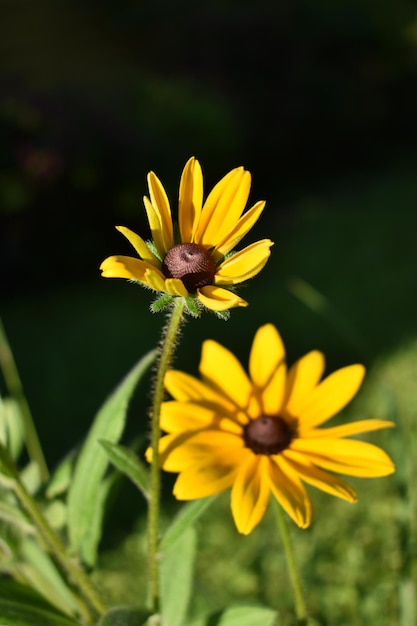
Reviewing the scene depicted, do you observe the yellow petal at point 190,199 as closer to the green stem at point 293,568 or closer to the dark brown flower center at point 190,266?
the dark brown flower center at point 190,266

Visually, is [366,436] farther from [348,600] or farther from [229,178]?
[229,178]

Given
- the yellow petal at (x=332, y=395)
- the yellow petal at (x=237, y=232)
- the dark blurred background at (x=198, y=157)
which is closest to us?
the yellow petal at (x=237, y=232)

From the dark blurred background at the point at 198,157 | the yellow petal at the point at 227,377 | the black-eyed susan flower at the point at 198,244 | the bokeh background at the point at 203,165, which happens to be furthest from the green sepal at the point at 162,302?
the dark blurred background at the point at 198,157

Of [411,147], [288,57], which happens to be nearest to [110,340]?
[288,57]

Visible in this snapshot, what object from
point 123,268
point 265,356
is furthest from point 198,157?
point 123,268

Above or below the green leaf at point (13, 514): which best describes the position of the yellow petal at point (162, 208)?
above
